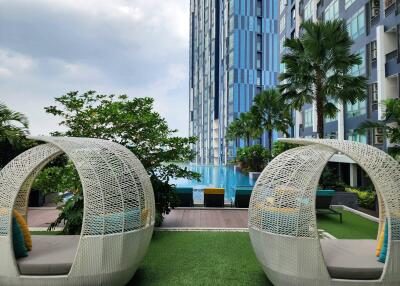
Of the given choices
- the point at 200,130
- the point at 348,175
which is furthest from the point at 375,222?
the point at 200,130

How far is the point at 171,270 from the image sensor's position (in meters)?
7.05

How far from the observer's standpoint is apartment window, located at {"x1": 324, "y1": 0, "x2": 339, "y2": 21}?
91.8ft

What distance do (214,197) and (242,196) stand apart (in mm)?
1201

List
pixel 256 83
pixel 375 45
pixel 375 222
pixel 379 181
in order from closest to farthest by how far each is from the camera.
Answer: pixel 379 181
pixel 375 222
pixel 375 45
pixel 256 83

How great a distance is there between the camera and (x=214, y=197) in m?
15.0

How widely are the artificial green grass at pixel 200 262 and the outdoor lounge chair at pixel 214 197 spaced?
4.83m

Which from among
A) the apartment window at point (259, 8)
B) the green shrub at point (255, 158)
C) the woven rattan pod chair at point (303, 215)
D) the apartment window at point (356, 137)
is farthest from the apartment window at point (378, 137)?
Answer: the apartment window at point (259, 8)

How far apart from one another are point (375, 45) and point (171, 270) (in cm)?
2136

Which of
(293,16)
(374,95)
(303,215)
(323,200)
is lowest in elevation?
(323,200)

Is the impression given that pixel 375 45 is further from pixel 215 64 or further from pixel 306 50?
pixel 215 64

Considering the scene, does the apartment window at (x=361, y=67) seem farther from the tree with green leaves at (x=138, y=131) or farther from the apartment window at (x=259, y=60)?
the apartment window at (x=259, y=60)

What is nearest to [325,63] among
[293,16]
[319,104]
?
[319,104]

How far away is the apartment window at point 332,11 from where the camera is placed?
91.8 ft

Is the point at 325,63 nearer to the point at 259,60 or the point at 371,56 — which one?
the point at 371,56
